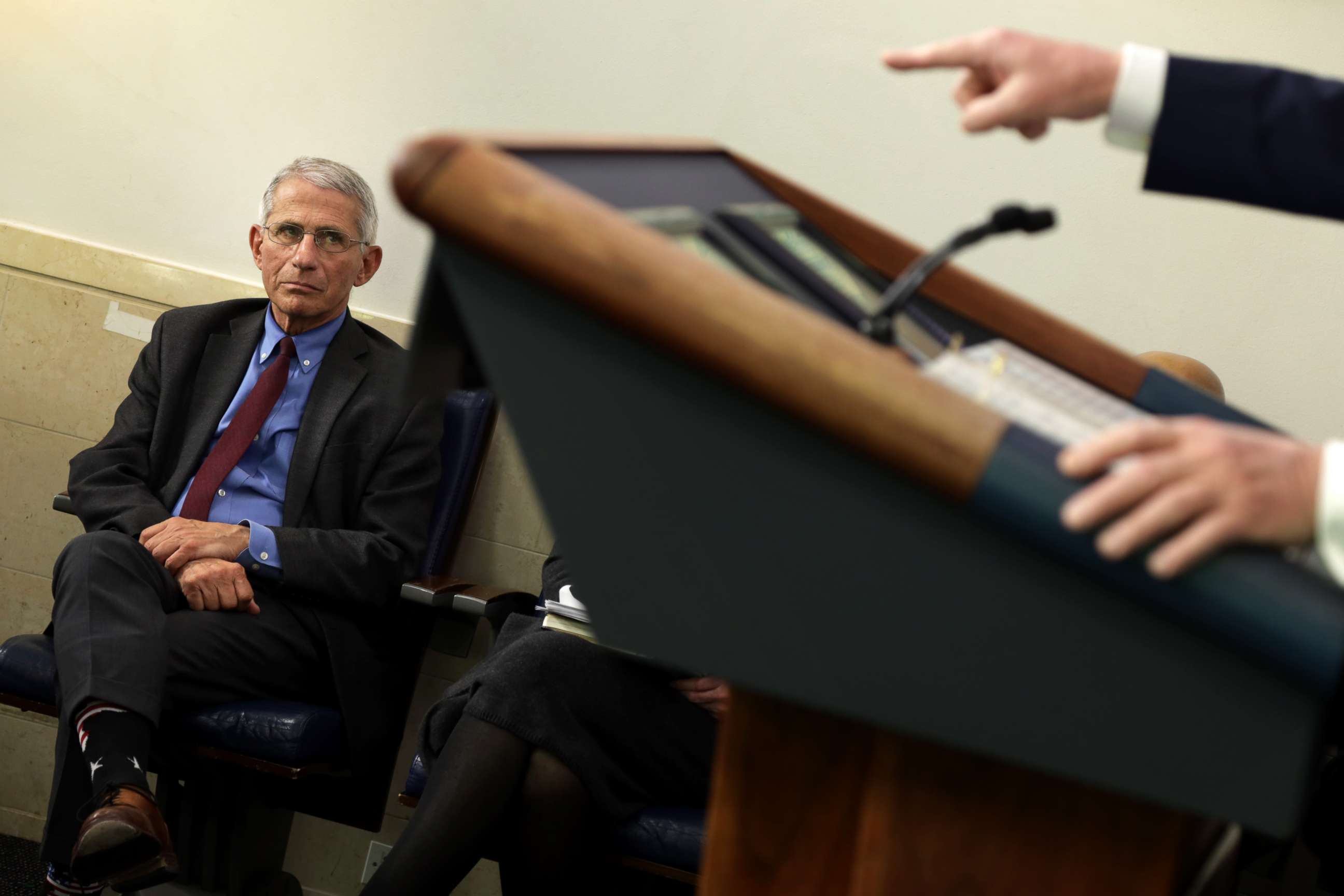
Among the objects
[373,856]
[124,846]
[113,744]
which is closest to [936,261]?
[124,846]

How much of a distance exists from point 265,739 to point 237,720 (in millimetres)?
77

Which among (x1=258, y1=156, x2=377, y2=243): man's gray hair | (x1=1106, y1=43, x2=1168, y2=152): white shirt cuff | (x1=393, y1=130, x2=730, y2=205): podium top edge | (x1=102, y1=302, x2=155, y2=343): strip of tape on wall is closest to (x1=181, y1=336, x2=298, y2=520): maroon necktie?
(x1=258, y1=156, x2=377, y2=243): man's gray hair

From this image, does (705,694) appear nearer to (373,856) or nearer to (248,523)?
(248,523)

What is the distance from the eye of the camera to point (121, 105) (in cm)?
318

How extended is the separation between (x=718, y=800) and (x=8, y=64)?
10.8 ft

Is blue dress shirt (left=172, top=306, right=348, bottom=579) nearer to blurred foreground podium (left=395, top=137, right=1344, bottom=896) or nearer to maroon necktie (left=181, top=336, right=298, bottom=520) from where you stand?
maroon necktie (left=181, top=336, right=298, bottom=520)

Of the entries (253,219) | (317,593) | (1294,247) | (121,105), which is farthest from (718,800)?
(121,105)

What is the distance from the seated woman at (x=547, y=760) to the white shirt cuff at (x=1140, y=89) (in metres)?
1.46

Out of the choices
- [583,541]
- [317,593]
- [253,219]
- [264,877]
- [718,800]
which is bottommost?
[264,877]

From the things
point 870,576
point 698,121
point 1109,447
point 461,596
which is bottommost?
point 461,596

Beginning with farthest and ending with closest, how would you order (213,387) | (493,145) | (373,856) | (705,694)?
(373,856)
(213,387)
(705,694)
(493,145)

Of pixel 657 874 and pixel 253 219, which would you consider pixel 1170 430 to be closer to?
pixel 657 874

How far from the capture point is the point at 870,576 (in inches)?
26.3

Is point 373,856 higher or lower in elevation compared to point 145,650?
lower
